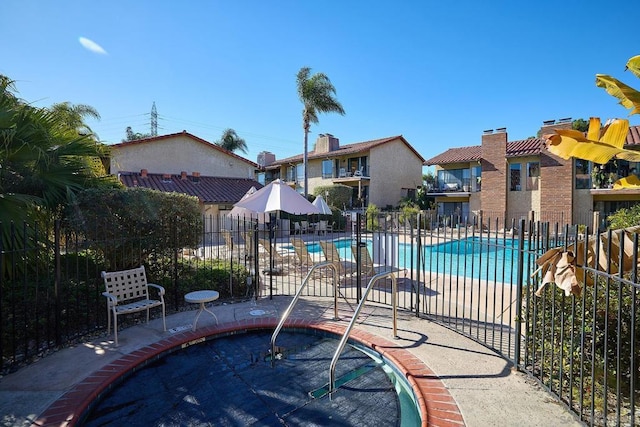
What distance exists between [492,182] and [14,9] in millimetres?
30830

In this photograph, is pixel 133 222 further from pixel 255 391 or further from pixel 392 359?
pixel 392 359

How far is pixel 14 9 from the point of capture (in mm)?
7074

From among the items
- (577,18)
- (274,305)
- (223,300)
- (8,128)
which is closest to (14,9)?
(8,128)

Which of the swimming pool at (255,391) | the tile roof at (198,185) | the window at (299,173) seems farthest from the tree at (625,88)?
the window at (299,173)

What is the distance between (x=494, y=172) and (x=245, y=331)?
1129 inches

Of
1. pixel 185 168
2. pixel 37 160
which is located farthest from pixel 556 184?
pixel 37 160

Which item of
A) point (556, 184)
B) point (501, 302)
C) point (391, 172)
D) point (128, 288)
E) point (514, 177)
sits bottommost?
point (501, 302)

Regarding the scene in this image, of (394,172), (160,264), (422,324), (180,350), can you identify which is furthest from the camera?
(394,172)

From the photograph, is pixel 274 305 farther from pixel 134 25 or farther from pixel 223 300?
pixel 134 25

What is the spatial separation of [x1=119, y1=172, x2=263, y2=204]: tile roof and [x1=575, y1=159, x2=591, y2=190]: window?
25.8 m

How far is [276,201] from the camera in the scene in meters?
9.85

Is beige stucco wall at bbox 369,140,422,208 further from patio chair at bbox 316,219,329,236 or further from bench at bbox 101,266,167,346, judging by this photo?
bench at bbox 101,266,167,346

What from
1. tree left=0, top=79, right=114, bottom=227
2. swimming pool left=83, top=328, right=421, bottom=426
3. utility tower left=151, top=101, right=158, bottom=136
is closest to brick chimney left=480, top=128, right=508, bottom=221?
swimming pool left=83, top=328, right=421, bottom=426

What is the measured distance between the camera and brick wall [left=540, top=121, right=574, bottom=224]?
84.4 ft
